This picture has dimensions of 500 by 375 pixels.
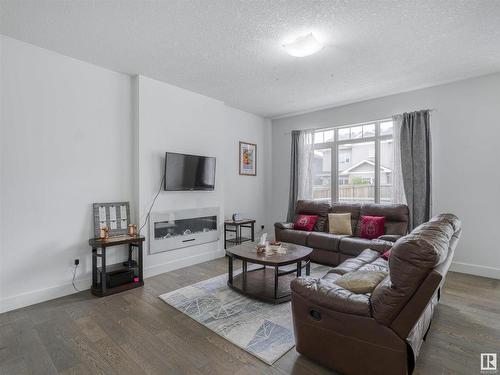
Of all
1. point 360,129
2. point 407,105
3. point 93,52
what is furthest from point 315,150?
point 93,52

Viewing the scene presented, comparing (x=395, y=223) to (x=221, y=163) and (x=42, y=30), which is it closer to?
(x=221, y=163)

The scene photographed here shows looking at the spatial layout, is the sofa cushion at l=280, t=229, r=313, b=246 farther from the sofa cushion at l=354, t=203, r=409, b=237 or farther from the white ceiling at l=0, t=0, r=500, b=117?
the white ceiling at l=0, t=0, r=500, b=117

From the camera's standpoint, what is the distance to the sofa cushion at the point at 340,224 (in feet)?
14.4

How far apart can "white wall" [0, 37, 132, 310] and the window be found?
379 centimetres

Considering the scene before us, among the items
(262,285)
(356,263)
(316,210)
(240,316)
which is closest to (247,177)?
(316,210)

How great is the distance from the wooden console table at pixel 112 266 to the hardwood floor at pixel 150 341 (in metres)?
0.13

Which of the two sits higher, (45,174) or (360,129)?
(360,129)

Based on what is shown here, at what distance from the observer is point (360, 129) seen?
5.03 meters

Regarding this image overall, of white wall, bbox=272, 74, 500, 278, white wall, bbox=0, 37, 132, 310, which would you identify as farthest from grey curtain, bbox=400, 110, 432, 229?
white wall, bbox=0, 37, 132, 310

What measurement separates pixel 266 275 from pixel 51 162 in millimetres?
3026

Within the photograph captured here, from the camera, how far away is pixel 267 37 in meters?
2.76

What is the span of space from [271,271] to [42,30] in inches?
153

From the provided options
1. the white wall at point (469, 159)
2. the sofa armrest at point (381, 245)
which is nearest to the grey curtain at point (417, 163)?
the white wall at point (469, 159)

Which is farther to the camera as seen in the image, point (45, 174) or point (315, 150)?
point (315, 150)
